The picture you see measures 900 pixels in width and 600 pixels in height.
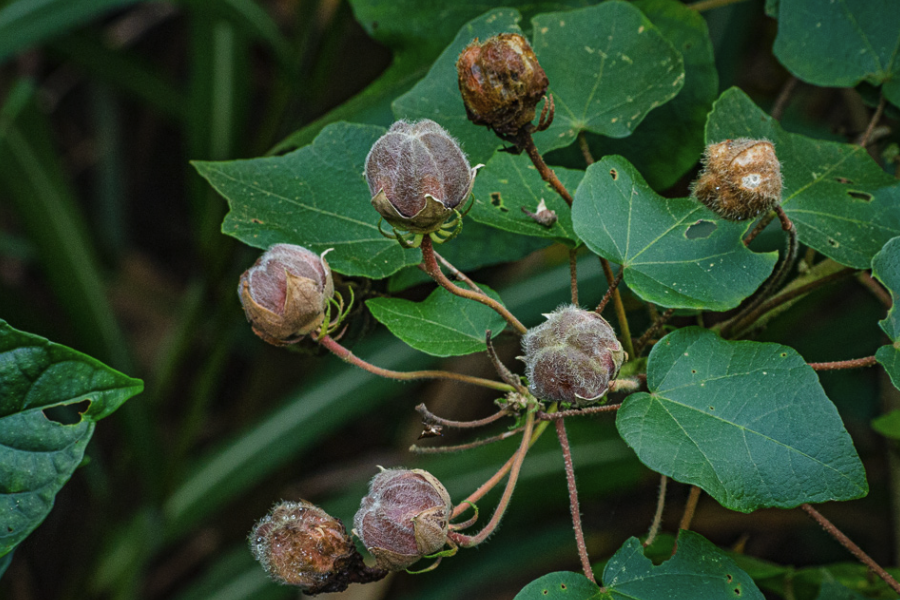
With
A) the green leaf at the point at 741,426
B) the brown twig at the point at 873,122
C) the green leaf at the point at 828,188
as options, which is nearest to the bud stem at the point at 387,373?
the green leaf at the point at 741,426

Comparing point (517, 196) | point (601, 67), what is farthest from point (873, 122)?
point (517, 196)

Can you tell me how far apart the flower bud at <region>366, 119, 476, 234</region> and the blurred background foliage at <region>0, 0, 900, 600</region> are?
0.79 meters

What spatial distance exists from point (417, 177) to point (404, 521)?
0.29 metres

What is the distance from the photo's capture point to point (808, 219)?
0.75m

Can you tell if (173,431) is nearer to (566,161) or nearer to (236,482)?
(236,482)

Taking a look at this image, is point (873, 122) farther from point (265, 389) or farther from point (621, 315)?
point (265, 389)

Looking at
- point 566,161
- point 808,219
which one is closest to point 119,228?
point 566,161

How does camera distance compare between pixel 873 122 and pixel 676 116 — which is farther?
pixel 676 116

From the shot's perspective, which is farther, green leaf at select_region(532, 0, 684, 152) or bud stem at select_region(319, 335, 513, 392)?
green leaf at select_region(532, 0, 684, 152)

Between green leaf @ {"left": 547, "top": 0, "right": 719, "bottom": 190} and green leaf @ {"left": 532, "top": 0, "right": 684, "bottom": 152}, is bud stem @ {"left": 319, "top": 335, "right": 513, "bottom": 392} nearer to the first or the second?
green leaf @ {"left": 532, "top": 0, "right": 684, "bottom": 152}

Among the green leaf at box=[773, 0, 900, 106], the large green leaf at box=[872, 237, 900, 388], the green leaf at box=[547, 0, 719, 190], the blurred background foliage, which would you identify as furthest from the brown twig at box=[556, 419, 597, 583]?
the blurred background foliage

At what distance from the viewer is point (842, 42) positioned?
33.7 inches

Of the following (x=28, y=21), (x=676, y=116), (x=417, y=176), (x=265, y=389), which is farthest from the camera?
(x=265, y=389)

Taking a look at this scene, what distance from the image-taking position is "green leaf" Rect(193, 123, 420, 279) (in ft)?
2.48
